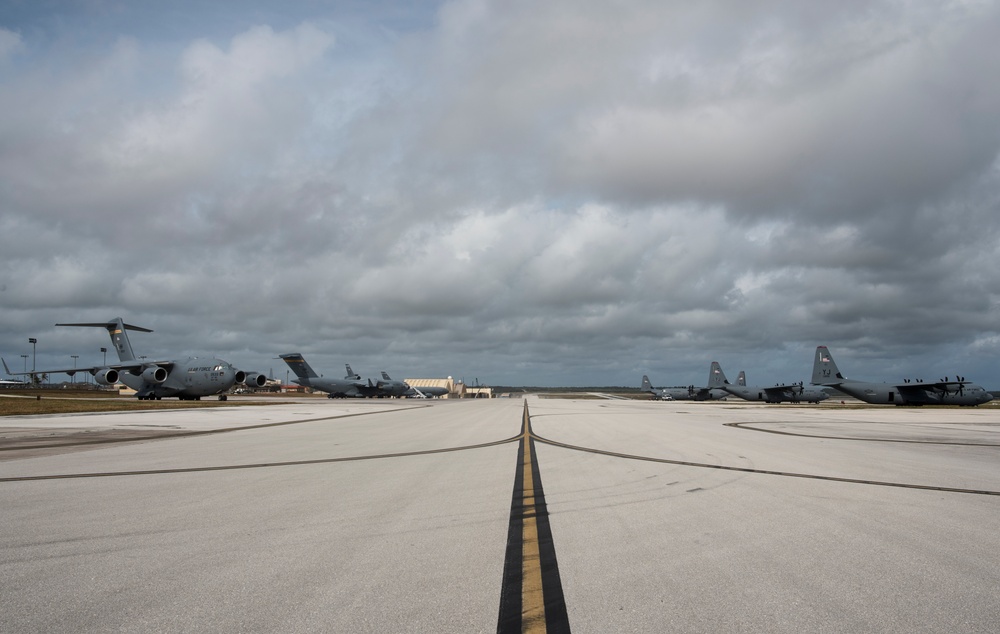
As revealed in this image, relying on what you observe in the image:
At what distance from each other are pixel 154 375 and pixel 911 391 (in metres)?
70.0

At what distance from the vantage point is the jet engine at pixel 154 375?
5176 cm

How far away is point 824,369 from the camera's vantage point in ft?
220

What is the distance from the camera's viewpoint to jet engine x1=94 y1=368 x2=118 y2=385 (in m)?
51.5

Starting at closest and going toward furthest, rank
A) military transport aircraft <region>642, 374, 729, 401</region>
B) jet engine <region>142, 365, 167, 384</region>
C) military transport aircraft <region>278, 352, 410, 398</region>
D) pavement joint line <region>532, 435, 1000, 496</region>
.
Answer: pavement joint line <region>532, 435, 1000, 496</region> → jet engine <region>142, 365, 167, 384</region> → military transport aircraft <region>278, 352, 410, 398</region> → military transport aircraft <region>642, 374, 729, 401</region>

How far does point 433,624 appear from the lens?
3.96 meters

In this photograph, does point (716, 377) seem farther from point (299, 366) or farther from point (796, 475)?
point (796, 475)

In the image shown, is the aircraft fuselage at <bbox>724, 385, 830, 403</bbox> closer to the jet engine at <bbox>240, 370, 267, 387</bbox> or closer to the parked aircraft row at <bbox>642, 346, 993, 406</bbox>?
the parked aircraft row at <bbox>642, 346, 993, 406</bbox>

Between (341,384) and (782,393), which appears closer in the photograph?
(782,393)

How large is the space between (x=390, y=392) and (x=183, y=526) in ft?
291

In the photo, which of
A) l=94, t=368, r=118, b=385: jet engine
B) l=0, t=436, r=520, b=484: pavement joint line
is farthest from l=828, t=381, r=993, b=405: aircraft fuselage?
l=94, t=368, r=118, b=385: jet engine

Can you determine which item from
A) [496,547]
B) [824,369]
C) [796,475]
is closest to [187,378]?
[796,475]

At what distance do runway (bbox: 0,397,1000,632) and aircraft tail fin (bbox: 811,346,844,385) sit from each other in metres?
59.7

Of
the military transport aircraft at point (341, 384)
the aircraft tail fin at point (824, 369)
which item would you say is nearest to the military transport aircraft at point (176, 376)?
the military transport aircraft at point (341, 384)

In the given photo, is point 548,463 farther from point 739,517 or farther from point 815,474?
point 739,517
